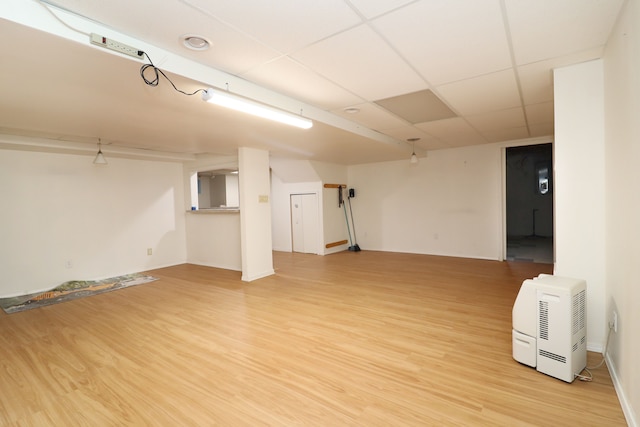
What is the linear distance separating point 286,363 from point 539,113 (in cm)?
452

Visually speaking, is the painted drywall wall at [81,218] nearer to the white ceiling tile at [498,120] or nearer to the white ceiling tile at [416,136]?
the white ceiling tile at [416,136]

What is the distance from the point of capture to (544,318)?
7.29 ft

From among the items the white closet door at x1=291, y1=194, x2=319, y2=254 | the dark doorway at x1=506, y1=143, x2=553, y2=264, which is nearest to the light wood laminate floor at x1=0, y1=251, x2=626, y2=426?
the white closet door at x1=291, y1=194, x2=319, y2=254

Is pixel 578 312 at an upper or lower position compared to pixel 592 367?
upper

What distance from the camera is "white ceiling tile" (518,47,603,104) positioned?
243cm

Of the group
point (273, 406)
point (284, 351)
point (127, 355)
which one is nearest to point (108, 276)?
point (127, 355)

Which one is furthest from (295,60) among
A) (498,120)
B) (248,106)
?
(498,120)

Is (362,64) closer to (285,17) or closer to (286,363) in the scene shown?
(285,17)

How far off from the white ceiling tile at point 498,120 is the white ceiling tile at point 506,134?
212 millimetres

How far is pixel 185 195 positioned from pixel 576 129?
6943 millimetres

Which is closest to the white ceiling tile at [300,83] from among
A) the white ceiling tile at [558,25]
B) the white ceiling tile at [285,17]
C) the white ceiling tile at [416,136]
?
the white ceiling tile at [285,17]

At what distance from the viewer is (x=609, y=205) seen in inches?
89.3

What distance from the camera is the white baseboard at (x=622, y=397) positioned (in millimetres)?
1666

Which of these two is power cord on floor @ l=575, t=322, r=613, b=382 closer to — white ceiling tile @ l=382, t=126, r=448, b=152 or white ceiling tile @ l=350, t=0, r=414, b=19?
white ceiling tile @ l=350, t=0, r=414, b=19
